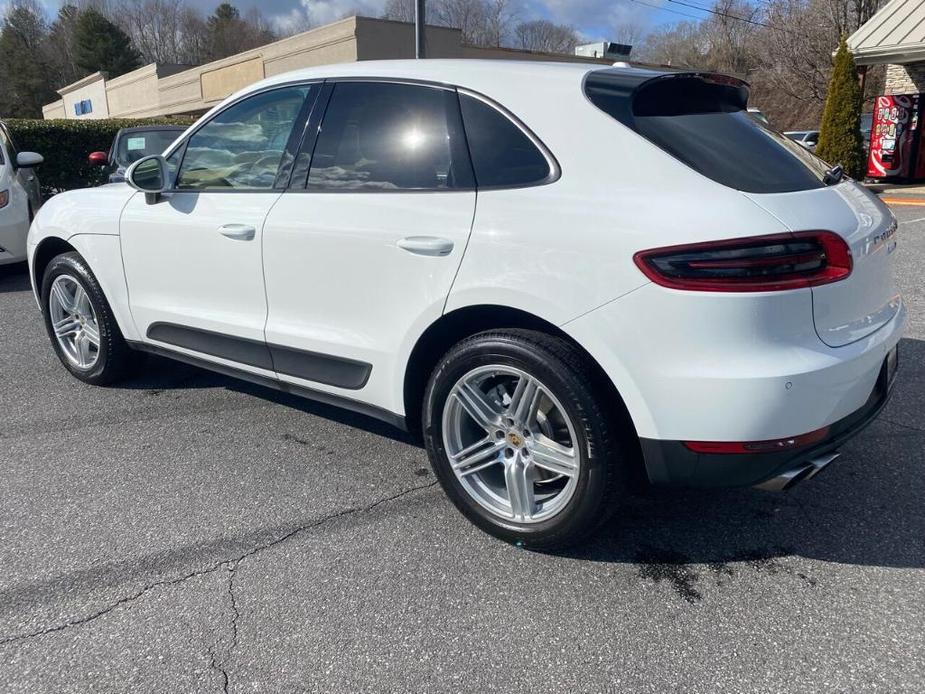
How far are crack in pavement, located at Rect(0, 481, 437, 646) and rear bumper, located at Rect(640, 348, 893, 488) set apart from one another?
4.02 feet

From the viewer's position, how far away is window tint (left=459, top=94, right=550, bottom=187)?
256 cm

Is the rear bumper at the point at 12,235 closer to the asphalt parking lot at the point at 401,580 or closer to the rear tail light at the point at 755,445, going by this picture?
the asphalt parking lot at the point at 401,580

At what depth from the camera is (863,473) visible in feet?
10.5

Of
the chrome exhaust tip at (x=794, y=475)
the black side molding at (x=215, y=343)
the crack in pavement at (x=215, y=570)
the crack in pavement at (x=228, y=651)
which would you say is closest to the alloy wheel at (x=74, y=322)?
the black side molding at (x=215, y=343)

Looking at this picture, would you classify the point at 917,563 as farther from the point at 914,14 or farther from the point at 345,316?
the point at 914,14

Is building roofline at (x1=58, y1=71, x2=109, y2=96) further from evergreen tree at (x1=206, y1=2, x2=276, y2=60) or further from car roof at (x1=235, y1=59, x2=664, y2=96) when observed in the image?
car roof at (x1=235, y1=59, x2=664, y2=96)

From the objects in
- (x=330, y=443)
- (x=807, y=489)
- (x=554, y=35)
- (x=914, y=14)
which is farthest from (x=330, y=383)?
(x=554, y=35)

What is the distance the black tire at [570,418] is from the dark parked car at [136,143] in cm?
843

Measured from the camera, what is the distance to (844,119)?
16.3m

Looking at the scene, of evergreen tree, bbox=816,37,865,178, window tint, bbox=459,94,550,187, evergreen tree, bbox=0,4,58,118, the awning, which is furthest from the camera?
evergreen tree, bbox=0,4,58,118

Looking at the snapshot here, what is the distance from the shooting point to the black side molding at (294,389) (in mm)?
3039

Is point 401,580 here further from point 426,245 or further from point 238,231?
point 238,231

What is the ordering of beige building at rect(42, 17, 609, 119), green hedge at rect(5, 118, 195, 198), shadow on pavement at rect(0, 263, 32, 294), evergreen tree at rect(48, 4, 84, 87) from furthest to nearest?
evergreen tree at rect(48, 4, 84, 87), beige building at rect(42, 17, 609, 119), green hedge at rect(5, 118, 195, 198), shadow on pavement at rect(0, 263, 32, 294)

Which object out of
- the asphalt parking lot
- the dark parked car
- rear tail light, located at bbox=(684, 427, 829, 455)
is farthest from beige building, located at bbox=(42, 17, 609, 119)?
rear tail light, located at bbox=(684, 427, 829, 455)
